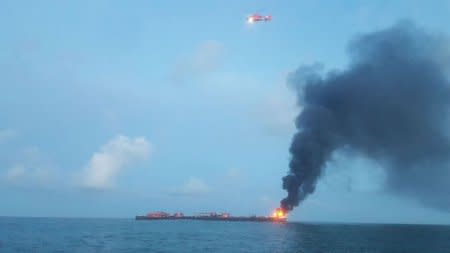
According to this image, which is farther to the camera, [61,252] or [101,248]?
[101,248]

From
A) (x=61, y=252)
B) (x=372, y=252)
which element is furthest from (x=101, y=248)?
(x=372, y=252)

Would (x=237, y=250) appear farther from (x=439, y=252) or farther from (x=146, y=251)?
(x=439, y=252)

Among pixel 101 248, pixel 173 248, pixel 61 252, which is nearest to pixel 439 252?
pixel 173 248

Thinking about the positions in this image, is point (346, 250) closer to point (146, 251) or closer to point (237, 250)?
point (237, 250)

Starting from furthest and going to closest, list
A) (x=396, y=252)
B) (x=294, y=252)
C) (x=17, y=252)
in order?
(x=396, y=252), (x=294, y=252), (x=17, y=252)

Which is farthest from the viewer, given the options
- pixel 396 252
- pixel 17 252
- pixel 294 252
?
pixel 396 252

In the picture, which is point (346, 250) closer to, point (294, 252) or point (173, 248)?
point (294, 252)

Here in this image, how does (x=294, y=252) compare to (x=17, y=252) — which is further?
(x=294, y=252)
